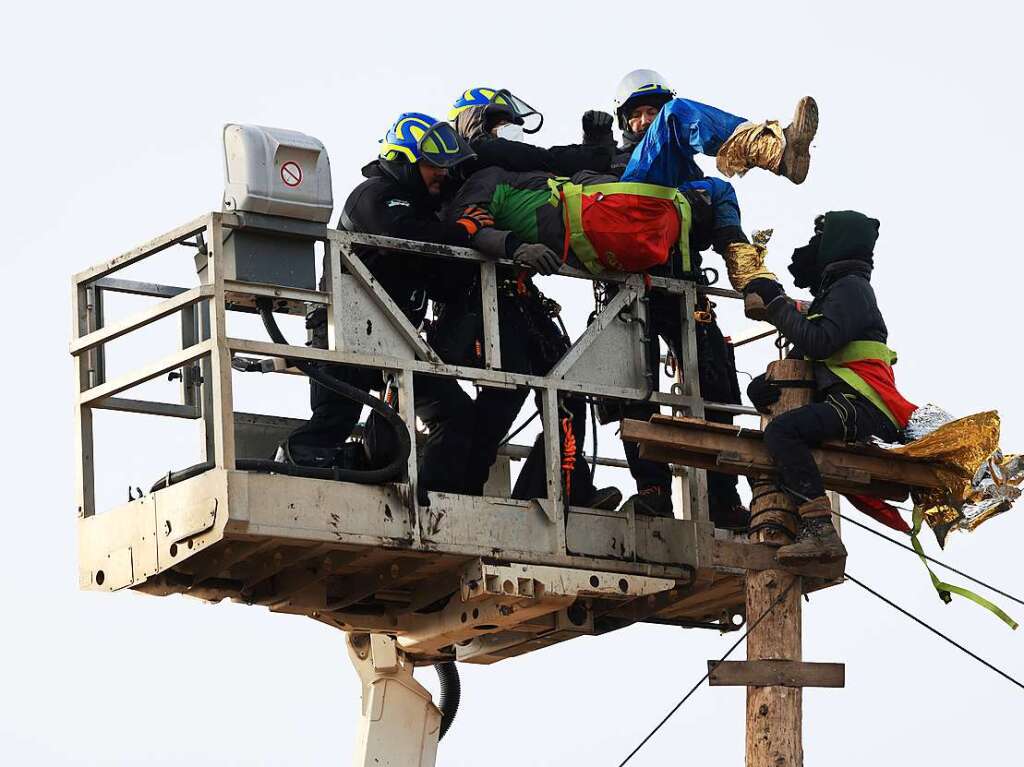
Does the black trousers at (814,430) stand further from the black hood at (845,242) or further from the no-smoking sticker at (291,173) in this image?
the no-smoking sticker at (291,173)

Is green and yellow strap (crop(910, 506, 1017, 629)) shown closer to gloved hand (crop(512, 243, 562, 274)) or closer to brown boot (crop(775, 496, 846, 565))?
brown boot (crop(775, 496, 846, 565))

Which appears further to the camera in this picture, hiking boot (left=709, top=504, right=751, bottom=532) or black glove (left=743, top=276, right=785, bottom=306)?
hiking boot (left=709, top=504, right=751, bottom=532)

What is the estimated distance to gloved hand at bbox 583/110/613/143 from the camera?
20438 millimetres

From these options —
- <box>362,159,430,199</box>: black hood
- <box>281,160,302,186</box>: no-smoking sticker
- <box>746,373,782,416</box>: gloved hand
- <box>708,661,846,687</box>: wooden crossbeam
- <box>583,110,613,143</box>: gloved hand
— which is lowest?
<box>708,661,846,687</box>: wooden crossbeam

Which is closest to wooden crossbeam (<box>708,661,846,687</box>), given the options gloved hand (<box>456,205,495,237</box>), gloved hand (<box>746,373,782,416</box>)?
gloved hand (<box>746,373,782,416</box>)

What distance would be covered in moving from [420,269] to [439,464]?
1.42 metres

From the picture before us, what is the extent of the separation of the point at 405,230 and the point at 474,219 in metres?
0.56

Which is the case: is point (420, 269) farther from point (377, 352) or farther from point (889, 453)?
point (889, 453)

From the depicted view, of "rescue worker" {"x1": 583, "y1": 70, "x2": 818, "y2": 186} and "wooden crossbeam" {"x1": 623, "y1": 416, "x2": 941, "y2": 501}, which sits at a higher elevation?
"rescue worker" {"x1": 583, "y1": 70, "x2": 818, "y2": 186}

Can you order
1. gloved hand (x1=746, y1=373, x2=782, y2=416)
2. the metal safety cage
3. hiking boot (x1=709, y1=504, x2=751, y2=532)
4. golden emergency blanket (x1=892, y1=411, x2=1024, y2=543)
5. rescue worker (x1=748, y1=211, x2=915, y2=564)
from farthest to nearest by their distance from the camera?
hiking boot (x1=709, y1=504, x2=751, y2=532), gloved hand (x1=746, y1=373, x2=782, y2=416), golden emergency blanket (x1=892, y1=411, x2=1024, y2=543), rescue worker (x1=748, y1=211, x2=915, y2=564), the metal safety cage

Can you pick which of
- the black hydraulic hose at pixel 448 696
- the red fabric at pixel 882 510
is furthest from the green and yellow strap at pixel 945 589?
the black hydraulic hose at pixel 448 696

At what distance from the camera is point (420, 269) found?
1961cm

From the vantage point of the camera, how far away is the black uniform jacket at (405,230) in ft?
63.1

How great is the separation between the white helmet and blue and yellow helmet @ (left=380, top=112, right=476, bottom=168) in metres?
1.96
